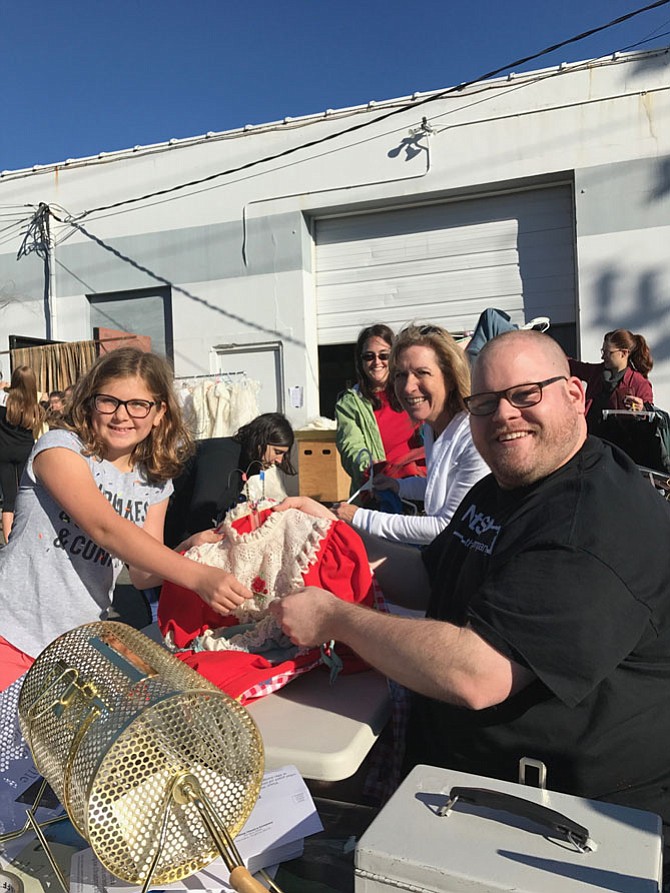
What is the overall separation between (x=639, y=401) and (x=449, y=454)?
2862mm

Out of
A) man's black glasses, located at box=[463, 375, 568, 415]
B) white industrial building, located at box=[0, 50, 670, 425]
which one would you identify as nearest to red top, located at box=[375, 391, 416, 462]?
man's black glasses, located at box=[463, 375, 568, 415]

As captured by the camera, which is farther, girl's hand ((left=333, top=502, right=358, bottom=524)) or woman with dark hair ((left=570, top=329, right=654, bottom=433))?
woman with dark hair ((left=570, top=329, right=654, bottom=433))

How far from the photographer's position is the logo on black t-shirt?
1.55 metres

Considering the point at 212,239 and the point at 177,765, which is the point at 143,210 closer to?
the point at 212,239

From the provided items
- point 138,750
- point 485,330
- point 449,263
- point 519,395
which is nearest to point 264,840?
point 138,750

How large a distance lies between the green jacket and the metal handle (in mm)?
2749

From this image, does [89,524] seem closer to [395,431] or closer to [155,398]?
[155,398]

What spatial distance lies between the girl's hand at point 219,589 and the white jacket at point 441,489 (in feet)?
2.94

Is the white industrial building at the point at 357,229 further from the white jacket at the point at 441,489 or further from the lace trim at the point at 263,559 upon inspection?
the lace trim at the point at 263,559

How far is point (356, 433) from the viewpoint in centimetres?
385

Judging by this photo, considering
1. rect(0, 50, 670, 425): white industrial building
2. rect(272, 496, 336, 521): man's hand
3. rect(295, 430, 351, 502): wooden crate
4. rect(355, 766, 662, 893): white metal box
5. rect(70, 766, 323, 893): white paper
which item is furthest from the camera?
rect(0, 50, 670, 425): white industrial building

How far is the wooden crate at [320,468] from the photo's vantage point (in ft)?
22.4

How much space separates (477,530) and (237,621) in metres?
0.76

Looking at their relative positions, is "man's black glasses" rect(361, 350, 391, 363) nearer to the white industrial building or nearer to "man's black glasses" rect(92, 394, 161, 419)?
"man's black glasses" rect(92, 394, 161, 419)
